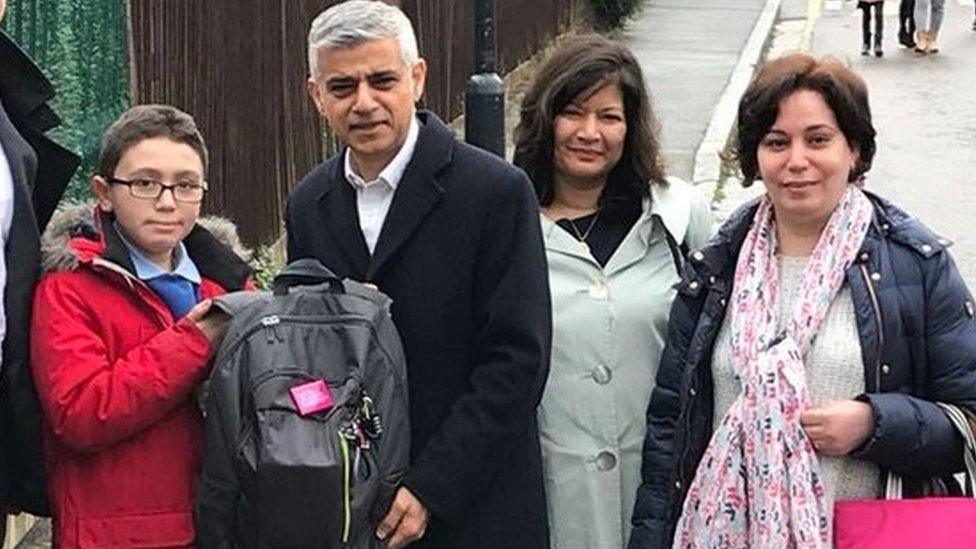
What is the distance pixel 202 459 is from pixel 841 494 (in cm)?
127

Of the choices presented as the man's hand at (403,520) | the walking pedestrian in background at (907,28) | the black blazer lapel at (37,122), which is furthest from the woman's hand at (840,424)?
the walking pedestrian in background at (907,28)

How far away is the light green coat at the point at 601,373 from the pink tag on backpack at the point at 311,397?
0.81m

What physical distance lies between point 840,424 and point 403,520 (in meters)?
0.88

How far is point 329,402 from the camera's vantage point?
3.16m

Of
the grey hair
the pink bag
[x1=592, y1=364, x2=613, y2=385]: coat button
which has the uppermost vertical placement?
the grey hair

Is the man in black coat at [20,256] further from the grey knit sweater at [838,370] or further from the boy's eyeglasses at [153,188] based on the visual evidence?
the grey knit sweater at [838,370]

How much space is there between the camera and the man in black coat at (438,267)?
3447 millimetres

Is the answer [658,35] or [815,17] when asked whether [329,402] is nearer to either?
[658,35]

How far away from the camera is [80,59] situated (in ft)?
20.9

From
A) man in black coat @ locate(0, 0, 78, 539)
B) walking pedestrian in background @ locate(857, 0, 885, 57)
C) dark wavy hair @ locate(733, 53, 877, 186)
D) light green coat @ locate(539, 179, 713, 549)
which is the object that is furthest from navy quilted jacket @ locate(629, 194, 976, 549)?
walking pedestrian in background @ locate(857, 0, 885, 57)

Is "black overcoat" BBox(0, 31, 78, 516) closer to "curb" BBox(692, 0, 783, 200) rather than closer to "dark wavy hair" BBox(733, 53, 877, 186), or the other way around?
"dark wavy hair" BBox(733, 53, 877, 186)

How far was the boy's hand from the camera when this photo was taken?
11.0 ft

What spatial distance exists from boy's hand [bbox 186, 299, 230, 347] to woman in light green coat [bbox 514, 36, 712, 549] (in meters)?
0.84

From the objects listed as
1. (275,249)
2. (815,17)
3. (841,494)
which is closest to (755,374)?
(841,494)
